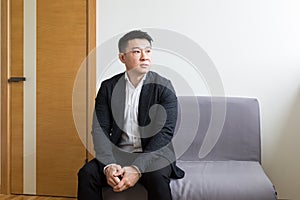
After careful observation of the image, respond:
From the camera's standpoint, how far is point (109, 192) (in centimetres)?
229

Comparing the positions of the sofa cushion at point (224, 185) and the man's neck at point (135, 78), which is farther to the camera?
the man's neck at point (135, 78)

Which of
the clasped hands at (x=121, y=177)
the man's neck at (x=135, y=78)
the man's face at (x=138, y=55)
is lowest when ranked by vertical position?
the clasped hands at (x=121, y=177)

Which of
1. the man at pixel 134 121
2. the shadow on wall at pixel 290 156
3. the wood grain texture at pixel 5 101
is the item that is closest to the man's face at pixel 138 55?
the man at pixel 134 121

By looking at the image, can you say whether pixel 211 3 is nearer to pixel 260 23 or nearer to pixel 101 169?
pixel 260 23

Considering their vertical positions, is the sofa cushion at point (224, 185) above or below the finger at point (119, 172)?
below

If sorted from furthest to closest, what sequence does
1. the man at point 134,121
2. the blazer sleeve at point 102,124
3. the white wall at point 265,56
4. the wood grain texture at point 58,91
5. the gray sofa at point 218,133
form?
the wood grain texture at point 58,91 < the white wall at point 265,56 < the gray sofa at point 218,133 < the blazer sleeve at point 102,124 < the man at point 134,121

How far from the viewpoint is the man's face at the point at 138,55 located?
250cm

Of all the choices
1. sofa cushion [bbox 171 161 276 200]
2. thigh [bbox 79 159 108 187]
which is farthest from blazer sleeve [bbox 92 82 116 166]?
sofa cushion [bbox 171 161 276 200]

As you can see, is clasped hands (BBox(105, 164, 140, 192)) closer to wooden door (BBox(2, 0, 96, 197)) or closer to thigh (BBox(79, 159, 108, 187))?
thigh (BBox(79, 159, 108, 187))

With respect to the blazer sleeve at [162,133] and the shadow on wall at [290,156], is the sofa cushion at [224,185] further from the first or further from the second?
the shadow on wall at [290,156]

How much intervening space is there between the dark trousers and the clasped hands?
0.16 feet

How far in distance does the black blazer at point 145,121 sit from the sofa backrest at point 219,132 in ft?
1.26

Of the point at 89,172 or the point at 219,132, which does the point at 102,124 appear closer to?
the point at 89,172

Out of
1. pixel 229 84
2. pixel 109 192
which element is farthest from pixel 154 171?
pixel 229 84
